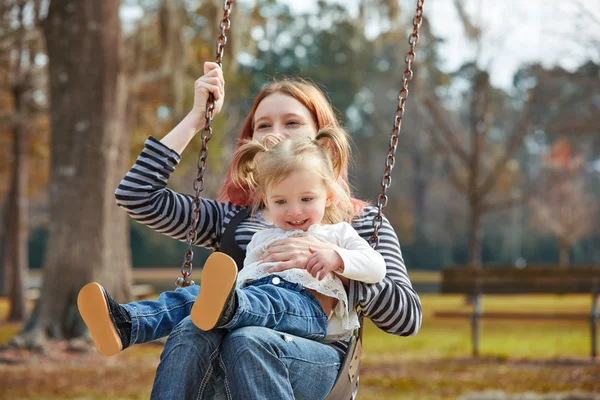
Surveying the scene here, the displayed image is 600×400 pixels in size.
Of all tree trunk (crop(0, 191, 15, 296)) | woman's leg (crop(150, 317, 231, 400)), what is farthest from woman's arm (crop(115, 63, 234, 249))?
tree trunk (crop(0, 191, 15, 296))

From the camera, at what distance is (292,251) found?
7.79ft

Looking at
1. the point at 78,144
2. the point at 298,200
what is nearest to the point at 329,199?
the point at 298,200

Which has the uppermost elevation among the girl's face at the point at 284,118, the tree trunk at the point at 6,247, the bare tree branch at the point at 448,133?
the bare tree branch at the point at 448,133

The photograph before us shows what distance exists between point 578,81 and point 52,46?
10.7 meters

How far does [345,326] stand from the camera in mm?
2416

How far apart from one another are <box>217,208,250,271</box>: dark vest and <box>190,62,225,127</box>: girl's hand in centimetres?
33

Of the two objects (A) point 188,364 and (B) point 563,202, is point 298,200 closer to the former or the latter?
(A) point 188,364

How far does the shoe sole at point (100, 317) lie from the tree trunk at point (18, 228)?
1253cm

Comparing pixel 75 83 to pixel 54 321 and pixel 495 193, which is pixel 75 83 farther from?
pixel 495 193

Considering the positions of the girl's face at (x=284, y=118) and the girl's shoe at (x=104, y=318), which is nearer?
the girl's shoe at (x=104, y=318)

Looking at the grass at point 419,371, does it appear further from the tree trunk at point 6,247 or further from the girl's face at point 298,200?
the tree trunk at point 6,247

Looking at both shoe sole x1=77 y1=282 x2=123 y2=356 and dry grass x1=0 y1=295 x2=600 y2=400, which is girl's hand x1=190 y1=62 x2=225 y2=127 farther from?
dry grass x1=0 y1=295 x2=600 y2=400

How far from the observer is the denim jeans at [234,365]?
2098mm

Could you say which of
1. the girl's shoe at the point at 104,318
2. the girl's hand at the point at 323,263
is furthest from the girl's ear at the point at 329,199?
the girl's shoe at the point at 104,318
